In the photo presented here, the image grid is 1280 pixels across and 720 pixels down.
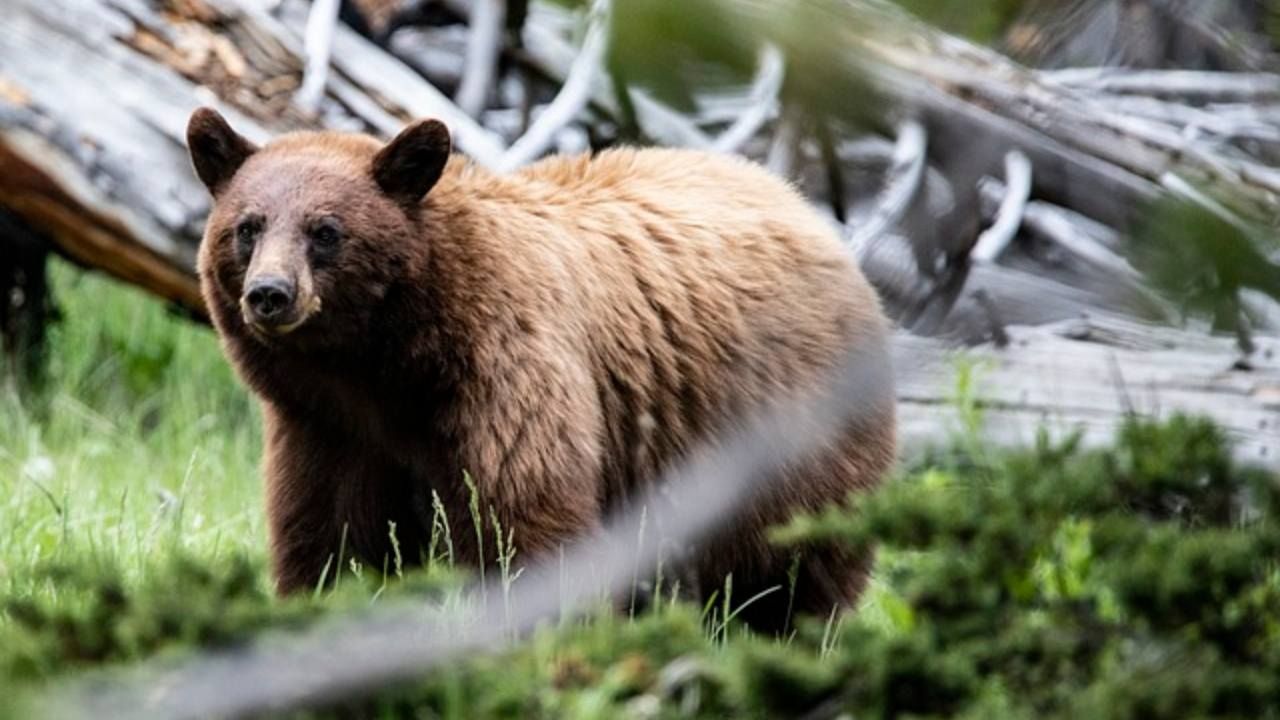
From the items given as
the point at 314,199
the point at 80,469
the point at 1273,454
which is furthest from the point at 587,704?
the point at 80,469

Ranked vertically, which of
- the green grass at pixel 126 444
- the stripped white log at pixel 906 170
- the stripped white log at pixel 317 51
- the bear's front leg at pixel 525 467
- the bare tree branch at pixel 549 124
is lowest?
the green grass at pixel 126 444

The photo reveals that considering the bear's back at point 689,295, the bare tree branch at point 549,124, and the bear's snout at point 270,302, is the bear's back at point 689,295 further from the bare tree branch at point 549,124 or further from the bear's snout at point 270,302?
the bare tree branch at point 549,124

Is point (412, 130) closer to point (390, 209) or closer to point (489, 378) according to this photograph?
point (390, 209)

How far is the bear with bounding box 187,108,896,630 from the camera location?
14.5 ft

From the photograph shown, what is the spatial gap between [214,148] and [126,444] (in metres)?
2.87

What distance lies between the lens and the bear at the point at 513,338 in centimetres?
443

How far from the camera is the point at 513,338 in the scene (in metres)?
4.46

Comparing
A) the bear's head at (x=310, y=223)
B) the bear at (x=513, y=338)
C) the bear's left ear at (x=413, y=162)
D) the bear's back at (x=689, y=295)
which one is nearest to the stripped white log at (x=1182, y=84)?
the bear's back at (x=689, y=295)

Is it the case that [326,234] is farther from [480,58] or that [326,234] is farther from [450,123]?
[480,58]

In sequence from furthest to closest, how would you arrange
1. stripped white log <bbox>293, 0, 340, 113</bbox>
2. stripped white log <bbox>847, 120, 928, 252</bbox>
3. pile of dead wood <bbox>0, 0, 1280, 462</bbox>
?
stripped white log <bbox>293, 0, 340, 113</bbox>, pile of dead wood <bbox>0, 0, 1280, 462</bbox>, stripped white log <bbox>847, 120, 928, 252</bbox>

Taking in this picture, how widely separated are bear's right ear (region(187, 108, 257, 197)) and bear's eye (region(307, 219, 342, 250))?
1.24ft

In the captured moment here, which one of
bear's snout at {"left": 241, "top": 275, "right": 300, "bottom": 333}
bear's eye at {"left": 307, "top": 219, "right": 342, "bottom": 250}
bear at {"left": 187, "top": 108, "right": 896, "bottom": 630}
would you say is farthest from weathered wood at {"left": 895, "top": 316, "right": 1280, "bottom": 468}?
bear's snout at {"left": 241, "top": 275, "right": 300, "bottom": 333}

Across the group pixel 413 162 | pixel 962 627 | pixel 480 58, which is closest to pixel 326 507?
pixel 413 162

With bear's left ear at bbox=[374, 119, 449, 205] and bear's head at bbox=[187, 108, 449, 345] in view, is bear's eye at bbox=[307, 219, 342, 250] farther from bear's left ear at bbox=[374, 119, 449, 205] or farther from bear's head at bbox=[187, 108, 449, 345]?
bear's left ear at bbox=[374, 119, 449, 205]
